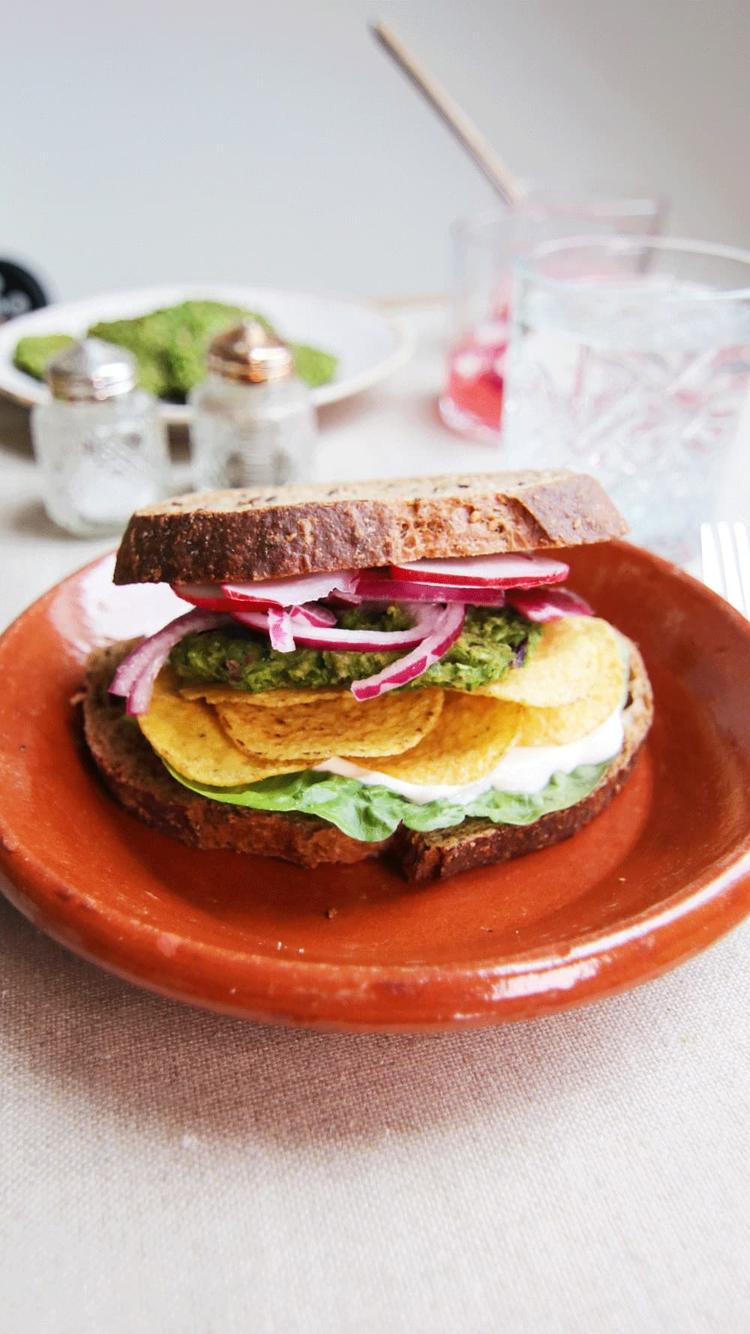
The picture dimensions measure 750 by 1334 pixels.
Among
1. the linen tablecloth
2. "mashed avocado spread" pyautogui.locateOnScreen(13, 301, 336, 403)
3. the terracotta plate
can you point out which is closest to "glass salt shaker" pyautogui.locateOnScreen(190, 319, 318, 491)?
"mashed avocado spread" pyautogui.locateOnScreen(13, 301, 336, 403)

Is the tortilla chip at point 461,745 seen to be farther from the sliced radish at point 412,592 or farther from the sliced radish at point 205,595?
the sliced radish at point 205,595

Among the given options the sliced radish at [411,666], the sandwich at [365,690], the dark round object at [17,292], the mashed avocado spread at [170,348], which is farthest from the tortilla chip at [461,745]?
the dark round object at [17,292]

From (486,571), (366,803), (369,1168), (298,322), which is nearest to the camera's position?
(369,1168)

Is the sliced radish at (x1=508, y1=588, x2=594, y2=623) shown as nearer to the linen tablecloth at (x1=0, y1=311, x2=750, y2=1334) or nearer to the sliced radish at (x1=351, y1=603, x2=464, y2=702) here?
the sliced radish at (x1=351, y1=603, x2=464, y2=702)

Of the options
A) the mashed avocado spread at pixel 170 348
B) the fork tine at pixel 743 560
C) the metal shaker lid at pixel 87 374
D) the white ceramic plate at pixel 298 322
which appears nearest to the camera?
the fork tine at pixel 743 560

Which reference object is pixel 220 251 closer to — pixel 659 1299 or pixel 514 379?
pixel 514 379

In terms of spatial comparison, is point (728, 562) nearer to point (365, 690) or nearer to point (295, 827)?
point (365, 690)

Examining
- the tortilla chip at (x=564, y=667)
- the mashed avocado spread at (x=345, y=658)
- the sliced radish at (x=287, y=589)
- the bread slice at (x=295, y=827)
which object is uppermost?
the sliced radish at (x=287, y=589)

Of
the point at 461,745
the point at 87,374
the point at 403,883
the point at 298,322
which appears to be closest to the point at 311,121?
the point at 298,322
